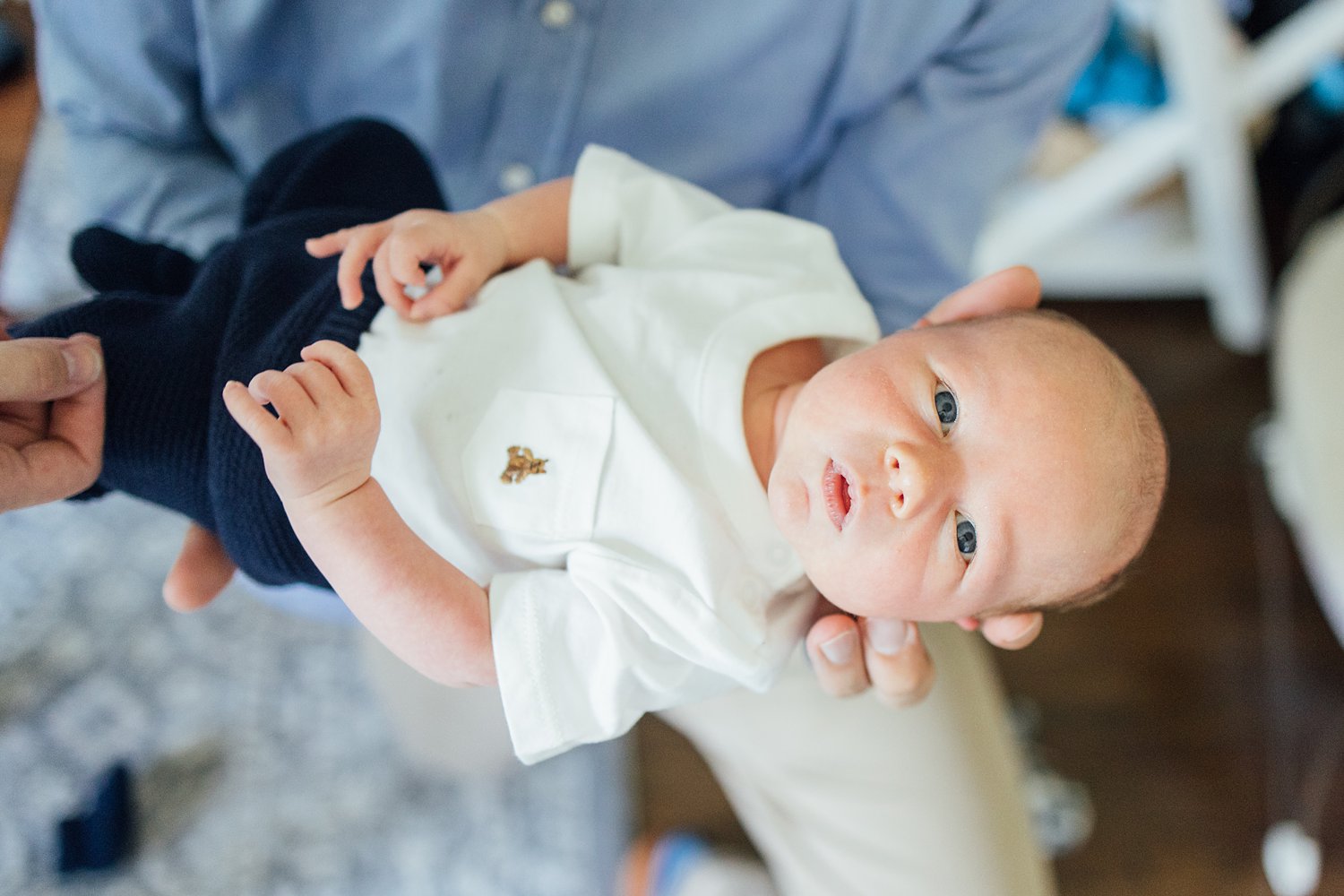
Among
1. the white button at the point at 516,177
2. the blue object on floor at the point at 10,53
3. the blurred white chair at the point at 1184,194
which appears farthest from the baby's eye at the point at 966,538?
the blurred white chair at the point at 1184,194

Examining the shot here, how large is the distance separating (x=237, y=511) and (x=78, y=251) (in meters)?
0.20

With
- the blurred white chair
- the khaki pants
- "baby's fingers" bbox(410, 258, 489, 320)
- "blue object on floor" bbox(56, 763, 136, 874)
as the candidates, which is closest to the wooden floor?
the blurred white chair

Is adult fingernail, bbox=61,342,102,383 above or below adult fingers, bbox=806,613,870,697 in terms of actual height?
above

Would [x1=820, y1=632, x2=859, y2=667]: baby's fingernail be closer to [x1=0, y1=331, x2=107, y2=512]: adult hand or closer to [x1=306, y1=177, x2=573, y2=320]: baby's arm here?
[x1=306, y1=177, x2=573, y2=320]: baby's arm

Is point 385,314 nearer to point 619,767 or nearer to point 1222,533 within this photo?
point 619,767

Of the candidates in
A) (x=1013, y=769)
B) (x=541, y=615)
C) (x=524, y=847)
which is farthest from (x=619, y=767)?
(x=541, y=615)

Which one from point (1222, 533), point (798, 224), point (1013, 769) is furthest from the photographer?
point (1222, 533)

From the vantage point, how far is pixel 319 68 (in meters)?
0.80

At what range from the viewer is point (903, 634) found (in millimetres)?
703

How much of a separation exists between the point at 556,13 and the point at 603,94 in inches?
2.9

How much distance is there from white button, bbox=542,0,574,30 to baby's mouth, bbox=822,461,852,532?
416 millimetres

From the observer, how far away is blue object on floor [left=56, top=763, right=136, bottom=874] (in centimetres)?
70

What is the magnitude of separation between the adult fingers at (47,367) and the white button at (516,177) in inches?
15.6

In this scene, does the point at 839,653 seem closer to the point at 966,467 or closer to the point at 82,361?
the point at 966,467
